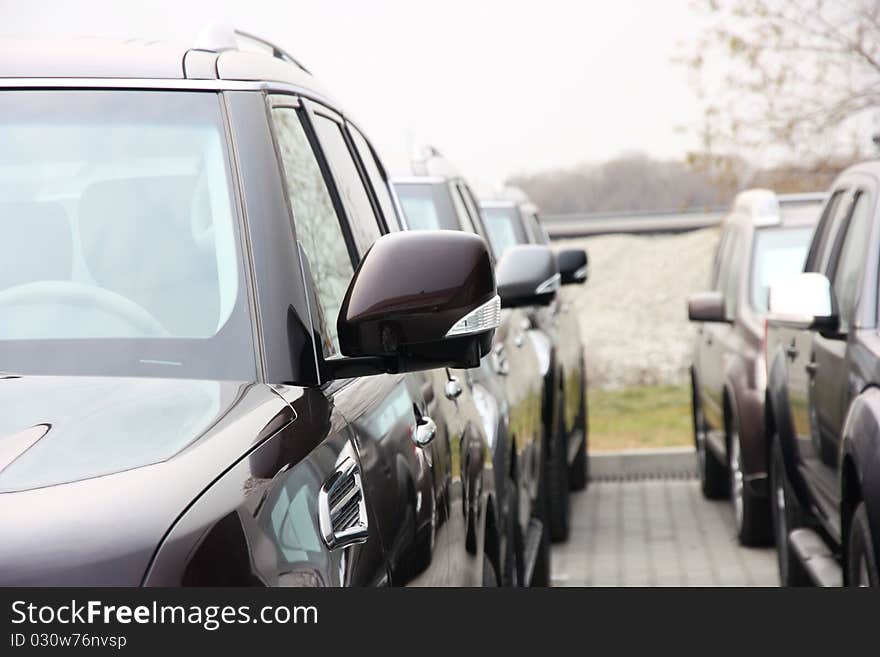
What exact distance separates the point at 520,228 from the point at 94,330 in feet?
31.9

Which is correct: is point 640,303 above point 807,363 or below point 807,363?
below

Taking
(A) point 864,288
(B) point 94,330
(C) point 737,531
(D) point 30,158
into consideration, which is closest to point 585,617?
(B) point 94,330

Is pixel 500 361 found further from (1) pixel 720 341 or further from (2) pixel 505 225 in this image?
(2) pixel 505 225

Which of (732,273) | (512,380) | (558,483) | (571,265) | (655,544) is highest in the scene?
(512,380)

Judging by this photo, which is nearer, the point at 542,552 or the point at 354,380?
the point at 354,380

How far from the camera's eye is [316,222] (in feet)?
10.6

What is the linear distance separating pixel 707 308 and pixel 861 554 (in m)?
5.89

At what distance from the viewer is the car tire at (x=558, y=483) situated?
32.6ft

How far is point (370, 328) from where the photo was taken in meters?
2.65

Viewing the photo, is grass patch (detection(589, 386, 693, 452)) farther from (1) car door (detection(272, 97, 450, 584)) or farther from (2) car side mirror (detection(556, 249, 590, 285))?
(1) car door (detection(272, 97, 450, 584))

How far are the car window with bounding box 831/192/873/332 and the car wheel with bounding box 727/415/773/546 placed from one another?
3.18 m

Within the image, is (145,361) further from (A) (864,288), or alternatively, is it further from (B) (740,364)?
(B) (740,364)

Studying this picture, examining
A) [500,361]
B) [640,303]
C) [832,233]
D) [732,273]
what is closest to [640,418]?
[640,303]

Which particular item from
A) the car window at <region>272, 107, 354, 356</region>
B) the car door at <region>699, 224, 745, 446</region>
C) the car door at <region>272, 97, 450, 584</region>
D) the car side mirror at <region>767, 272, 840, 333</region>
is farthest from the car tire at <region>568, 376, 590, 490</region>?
the car window at <region>272, 107, 354, 356</region>
